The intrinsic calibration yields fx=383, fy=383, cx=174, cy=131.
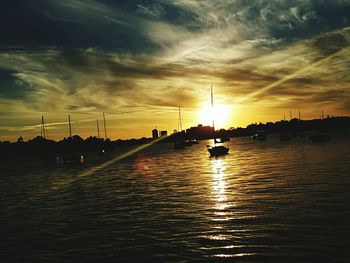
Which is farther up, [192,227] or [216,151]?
[216,151]

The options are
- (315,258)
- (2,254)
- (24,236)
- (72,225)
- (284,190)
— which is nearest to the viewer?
(315,258)

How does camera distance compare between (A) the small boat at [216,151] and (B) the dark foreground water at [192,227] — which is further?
(A) the small boat at [216,151]

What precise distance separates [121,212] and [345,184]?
2063 centimetres

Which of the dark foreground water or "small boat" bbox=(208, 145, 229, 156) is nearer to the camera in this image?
the dark foreground water

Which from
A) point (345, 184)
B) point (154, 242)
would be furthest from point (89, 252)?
point (345, 184)

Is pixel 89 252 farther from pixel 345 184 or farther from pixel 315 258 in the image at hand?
pixel 345 184

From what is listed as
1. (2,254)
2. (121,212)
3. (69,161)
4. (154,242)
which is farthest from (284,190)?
(69,161)

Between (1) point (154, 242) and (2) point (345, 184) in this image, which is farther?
(2) point (345, 184)

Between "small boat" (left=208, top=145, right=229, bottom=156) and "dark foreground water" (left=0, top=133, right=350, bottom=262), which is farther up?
"small boat" (left=208, top=145, right=229, bottom=156)

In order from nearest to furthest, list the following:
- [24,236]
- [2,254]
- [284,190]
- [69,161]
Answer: [2,254]
[24,236]
[284,190]
[69,161]

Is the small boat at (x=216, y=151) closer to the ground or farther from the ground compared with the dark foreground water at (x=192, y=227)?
farther from the ground

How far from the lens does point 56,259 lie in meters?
18.1

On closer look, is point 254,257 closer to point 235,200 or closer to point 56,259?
point 56,259

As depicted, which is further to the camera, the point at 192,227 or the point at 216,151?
the point at 216,151
